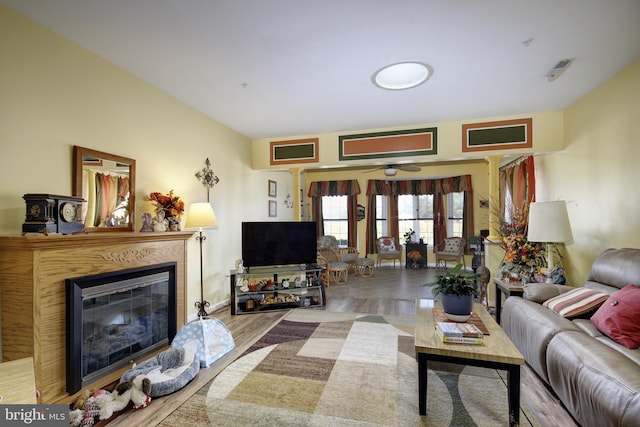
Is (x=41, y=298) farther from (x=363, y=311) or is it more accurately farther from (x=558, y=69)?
(x=558, y=69)

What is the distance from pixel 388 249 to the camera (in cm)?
750

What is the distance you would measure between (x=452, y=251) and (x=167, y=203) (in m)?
6.47

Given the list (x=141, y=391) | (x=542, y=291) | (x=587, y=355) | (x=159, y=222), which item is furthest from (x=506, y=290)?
(x=159, y=222)

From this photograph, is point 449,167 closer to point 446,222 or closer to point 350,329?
point 446,222

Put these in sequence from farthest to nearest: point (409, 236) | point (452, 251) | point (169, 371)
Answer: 1. point (409, 236)
2. point (452, 251)
3. point (169, 371)

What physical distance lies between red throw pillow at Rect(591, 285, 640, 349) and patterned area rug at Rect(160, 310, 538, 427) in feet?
2.48

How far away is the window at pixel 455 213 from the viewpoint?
7523 mm

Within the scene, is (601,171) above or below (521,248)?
above

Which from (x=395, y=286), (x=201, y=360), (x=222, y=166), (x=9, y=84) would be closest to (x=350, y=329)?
(x=201, y=360)

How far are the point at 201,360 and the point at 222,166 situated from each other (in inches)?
106

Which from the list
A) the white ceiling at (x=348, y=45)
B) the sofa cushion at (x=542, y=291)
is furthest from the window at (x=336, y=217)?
the sofa cushion at (x=542, y=291)

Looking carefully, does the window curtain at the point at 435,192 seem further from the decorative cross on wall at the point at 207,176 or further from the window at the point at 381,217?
the decorative cross on wall at the point at 207,176

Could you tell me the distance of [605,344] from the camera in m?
1.78

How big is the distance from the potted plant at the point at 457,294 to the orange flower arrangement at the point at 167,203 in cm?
269
